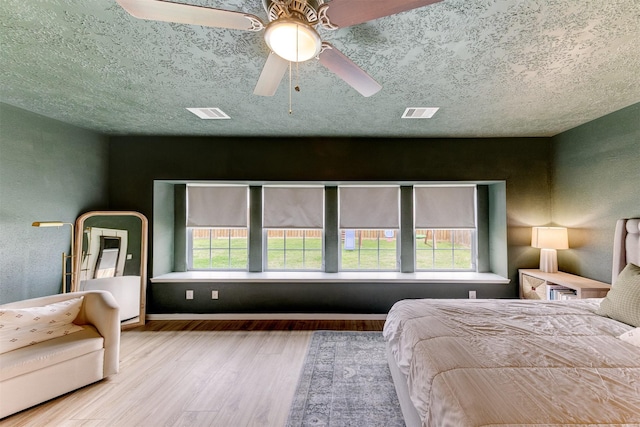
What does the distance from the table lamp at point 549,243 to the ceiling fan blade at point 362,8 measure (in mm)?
3631

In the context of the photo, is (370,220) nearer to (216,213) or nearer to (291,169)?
(291,169)

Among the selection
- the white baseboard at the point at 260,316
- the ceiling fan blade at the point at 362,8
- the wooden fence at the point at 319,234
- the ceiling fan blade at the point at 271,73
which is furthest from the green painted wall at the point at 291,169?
the ceiling fan blade at the point at 362,8

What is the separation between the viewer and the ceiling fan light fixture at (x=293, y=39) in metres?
1.26

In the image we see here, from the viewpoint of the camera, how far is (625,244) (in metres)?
2.77

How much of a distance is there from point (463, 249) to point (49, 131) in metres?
6.07

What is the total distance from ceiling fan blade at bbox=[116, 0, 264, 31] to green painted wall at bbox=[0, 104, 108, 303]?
3.01m

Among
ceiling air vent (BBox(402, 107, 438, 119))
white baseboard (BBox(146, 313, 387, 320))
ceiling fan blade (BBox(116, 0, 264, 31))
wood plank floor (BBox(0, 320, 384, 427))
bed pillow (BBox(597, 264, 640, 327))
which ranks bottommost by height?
wood plank floor (BBox(0, 320, 384, 427))

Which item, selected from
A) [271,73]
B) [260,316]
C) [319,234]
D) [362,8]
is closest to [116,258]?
[260,316]

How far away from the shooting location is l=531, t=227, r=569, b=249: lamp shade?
3420 mm

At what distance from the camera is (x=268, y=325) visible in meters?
3.87

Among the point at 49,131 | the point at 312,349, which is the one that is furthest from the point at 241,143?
the point at 312,349

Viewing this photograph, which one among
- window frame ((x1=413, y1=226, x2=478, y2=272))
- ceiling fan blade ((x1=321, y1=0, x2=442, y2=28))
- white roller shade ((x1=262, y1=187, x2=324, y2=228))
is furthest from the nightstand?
ceiling fan blade ((x1=321, y1=0, x2=442, y2=28))

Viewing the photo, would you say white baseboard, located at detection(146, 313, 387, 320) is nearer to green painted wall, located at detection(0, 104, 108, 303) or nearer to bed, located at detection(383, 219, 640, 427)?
green painted wall, located at detection(0, 104, 108, 303)

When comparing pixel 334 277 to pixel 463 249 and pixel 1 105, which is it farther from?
pixel 1 105
